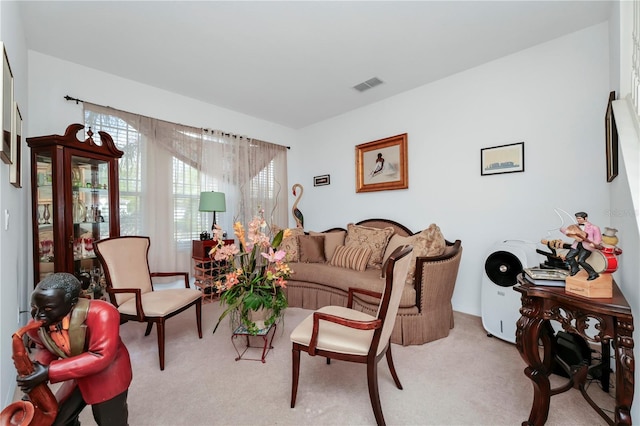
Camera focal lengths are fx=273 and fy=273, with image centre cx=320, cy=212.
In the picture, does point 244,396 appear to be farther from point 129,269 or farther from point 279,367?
point 129,269

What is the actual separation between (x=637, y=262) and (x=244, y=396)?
6.84 feet

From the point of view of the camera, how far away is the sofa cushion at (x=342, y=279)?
233 centimetres

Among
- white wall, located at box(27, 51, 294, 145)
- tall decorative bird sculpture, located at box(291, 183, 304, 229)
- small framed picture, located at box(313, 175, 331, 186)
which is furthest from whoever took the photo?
tall decorative bird sculpture, located at box(291, 183, 304, 229)

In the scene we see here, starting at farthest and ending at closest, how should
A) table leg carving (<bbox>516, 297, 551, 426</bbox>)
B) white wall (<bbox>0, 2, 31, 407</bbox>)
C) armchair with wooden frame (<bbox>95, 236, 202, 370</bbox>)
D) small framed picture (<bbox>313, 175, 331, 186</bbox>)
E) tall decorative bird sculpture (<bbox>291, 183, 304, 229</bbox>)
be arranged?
tall decorative bird sculpture (<bbox>291, 183, 304, 229</bbox>) → small framed picture (<bbox>313, 175, 331, 186</bbox>) → armchair with wooden frame (<bbox>95, 236, 202, 370</bbox>) → white wall (<bbox>0, 2, 31, 407</bbox>) → table leg carving (<bbox>516, 297, 551, 426</bbox>)

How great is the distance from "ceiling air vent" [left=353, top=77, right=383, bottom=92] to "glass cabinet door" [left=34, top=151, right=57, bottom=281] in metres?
3.09

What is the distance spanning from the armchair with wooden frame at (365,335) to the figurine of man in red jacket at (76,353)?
84cm

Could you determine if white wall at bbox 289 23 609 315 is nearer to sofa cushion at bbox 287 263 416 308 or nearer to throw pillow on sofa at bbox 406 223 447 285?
throw pillow on sofa at bbox 406 223 447 285

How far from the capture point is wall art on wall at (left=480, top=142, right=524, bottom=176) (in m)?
2.59

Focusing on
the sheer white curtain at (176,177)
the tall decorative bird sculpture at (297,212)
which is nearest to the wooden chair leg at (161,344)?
the sheer white curtain at (176,177)

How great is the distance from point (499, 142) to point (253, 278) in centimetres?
266

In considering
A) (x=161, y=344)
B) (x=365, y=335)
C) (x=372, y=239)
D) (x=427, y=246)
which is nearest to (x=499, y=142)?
(x=427, y=246)

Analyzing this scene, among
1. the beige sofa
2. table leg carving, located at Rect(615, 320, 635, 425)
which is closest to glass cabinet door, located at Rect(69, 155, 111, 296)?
the beige sofa

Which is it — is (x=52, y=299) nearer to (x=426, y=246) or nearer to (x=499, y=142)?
(x=426, y=246)

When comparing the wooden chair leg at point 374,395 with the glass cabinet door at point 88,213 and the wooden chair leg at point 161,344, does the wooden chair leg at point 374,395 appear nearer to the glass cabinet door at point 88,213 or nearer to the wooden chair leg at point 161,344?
the wooden chair leg at point 161,344
